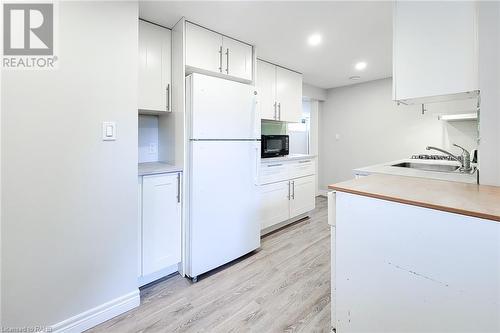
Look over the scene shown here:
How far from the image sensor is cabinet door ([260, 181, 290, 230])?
9.34 feet

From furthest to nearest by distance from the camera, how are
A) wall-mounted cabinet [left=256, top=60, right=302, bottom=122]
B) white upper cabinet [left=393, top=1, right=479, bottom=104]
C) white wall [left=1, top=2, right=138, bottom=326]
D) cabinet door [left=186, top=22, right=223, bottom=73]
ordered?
1. wall-mounted cabinet [left=256, top=60, right=302, bottom=122]
2. cabinet door [left=186, top=22, right=223, bottom=73]
3. white upper cabinet [left=393, top=1, right=479, bottom=104]
4. white wall [left=1, top=2, right=138, bottom=326]

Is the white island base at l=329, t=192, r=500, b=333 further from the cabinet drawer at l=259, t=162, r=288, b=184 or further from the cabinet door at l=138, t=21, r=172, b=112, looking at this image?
the cabinet door at l=138, t=21, r=172, b=112

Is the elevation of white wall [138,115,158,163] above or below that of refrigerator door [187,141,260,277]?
above

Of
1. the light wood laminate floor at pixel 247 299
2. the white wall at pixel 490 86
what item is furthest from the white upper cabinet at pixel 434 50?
the light wood laminate floor at pixel 247 299

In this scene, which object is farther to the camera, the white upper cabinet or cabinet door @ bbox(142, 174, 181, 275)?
cabinet door @ bbox(142, 174, 181, 275)

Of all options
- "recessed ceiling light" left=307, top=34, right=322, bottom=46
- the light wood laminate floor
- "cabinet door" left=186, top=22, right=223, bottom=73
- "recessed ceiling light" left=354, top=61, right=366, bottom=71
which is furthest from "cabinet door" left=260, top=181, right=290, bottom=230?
"recessed ceiling light" left=354, top=61, right=366, bottom=71

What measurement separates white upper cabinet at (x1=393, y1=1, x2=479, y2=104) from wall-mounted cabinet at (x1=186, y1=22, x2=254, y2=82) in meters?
1.38

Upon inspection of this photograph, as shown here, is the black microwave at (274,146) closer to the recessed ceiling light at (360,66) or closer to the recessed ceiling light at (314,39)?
the recessed ceiling light at (314,39)

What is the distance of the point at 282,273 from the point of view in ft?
6.91

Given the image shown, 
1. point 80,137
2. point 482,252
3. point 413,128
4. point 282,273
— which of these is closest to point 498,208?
point 482,252

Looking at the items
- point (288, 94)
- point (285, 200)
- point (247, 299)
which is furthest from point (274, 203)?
point (288, 94)

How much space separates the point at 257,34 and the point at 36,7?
1678 mm

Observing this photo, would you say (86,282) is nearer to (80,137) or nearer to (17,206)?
(17,206)

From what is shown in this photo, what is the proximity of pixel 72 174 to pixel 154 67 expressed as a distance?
114 cm
